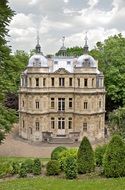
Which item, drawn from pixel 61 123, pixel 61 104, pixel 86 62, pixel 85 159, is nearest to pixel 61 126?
pixel 61 123

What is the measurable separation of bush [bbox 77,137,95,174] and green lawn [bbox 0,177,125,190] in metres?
1.73

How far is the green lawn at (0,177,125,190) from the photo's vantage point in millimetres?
18594

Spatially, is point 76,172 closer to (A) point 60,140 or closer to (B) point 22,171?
(B) point 22,171

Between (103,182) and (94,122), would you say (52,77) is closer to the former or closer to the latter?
(94,122)

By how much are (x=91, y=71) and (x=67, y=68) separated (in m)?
3.08

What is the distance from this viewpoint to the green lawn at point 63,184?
18.6 meters

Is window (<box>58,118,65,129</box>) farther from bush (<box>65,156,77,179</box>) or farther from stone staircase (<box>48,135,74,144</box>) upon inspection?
bush (<box>65,156,77,179</box>)

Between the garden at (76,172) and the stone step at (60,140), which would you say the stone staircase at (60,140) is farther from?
the garden at (76,172)

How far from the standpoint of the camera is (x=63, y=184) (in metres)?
19.5

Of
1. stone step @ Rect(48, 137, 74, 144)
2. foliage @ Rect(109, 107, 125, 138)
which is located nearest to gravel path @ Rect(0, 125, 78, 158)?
stone step @ Rect(48, 137, 74, 144)

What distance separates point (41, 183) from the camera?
19.7 m

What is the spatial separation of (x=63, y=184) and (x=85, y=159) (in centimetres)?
314

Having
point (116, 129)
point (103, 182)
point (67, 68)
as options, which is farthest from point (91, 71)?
point (103, 182)

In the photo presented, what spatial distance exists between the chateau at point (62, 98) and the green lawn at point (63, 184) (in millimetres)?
28301
